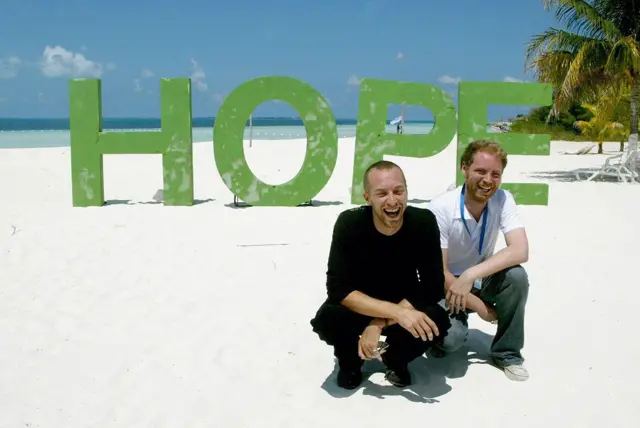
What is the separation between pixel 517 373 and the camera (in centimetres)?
360

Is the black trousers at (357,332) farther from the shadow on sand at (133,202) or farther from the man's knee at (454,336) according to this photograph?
the shadow on sand at (133,202)

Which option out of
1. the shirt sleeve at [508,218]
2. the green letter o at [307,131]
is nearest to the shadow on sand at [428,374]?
the shirt sleeve at [508,218]

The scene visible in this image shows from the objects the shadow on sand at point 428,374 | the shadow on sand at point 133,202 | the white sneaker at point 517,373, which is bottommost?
the shadow on sand at point 428,374

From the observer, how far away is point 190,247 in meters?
6.82

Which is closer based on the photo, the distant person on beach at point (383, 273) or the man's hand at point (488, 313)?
the distant person on beach at point (383, 273)

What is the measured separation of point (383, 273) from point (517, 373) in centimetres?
102

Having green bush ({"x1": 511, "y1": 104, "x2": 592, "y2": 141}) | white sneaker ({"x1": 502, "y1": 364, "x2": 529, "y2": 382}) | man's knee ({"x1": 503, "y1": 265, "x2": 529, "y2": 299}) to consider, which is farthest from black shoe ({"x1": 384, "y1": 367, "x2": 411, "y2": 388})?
green bush ({"x1": 511, "y1": 104, "x2": 592, "y2": 141})

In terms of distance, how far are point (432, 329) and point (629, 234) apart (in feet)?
17.8

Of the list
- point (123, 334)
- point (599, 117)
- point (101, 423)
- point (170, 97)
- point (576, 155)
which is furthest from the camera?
point (576, 155)

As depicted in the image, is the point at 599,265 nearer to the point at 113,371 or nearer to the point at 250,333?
the point at 250,333

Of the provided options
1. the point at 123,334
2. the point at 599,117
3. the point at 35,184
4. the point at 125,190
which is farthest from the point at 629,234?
the point at 599,117

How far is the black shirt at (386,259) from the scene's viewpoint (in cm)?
326

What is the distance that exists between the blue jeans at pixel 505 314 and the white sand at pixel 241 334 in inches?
6.5

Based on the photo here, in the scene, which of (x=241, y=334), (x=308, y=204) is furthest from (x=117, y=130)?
(x=241, y=334)
